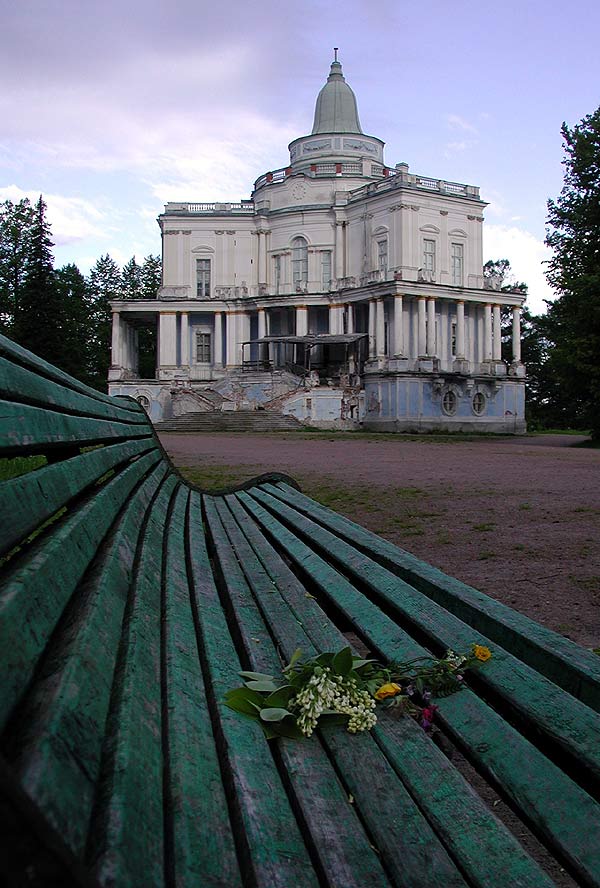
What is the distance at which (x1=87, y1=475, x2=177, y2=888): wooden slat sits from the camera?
84 cm

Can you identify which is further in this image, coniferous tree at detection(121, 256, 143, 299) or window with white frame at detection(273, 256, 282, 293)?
coniferous tree at detection(121, 256, 143, 299)

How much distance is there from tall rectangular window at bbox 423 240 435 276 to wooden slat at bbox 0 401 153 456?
43.0m

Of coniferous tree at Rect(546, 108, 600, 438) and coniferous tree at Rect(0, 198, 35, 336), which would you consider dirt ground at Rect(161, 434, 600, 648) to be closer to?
coniferous tree at Rect(546, 108, 600, 438)

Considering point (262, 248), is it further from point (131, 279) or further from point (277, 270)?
point (131, 279)

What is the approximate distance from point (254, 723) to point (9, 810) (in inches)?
41.9

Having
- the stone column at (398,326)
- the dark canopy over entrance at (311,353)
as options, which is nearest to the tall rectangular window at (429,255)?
the stone column at (398,326)

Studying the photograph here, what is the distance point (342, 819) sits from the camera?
1.27 meters

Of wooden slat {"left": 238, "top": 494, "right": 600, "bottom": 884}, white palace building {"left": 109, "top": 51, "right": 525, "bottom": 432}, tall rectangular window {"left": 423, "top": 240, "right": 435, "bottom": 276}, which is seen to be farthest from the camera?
tall rectangular window {"left": 423, "top": 240, "right": 435, "bottom": 276}

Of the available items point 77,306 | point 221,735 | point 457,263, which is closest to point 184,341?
point 457,263

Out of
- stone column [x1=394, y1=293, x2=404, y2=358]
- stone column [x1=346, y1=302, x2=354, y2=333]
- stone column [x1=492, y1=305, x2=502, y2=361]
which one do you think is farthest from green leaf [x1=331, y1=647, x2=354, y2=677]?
stone column [x1=492, y1=305, x2=502, y2=361]

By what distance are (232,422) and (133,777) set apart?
34972mm

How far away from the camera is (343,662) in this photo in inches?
73.2

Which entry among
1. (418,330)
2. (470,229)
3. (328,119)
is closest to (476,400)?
(418,330)

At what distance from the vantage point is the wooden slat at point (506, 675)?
1614 millimetres
